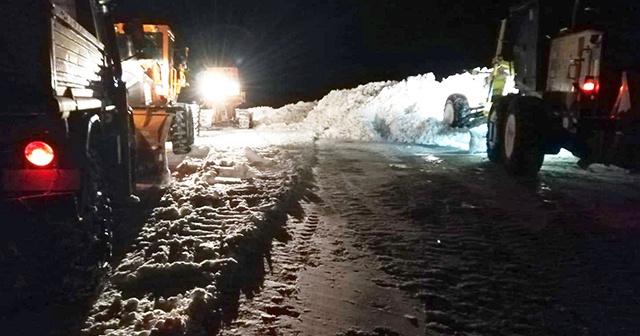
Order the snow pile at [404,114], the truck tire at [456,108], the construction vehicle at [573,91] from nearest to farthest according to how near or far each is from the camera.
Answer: the construction vehicle at [573,91] < the truck tire at [456,108] < the snow pile at [404,114]

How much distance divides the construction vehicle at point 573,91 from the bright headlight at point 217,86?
15.6 meters

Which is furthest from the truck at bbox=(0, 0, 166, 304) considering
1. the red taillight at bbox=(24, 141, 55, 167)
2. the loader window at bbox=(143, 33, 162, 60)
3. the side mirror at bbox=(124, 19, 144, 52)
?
the loader window at bbox=(143, 33, 162, 60)

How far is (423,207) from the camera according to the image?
8.59 meters

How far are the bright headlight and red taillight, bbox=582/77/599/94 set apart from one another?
18.5 metres

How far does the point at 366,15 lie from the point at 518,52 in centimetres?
6296

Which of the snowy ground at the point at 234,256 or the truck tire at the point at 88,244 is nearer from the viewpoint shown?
the snowy ground at the point at 234,256

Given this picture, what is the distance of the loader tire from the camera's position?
44.8 ft

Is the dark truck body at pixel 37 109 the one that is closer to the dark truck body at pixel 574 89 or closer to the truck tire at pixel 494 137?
the dark truck body at pixel 574 89

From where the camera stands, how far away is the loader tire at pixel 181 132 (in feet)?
44.8

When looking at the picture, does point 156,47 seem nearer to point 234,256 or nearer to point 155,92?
point 155,92

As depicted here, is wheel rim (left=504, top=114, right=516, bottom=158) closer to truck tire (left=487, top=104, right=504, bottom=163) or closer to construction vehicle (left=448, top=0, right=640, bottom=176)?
construction vehicle (left=448, top=0, right=640, bottom=176)

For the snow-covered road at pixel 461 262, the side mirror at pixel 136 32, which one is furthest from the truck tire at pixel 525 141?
the side mirror at pixel 136 32

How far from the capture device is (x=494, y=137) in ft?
42.8

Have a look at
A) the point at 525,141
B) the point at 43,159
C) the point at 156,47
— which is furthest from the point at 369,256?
the point at 156,47
